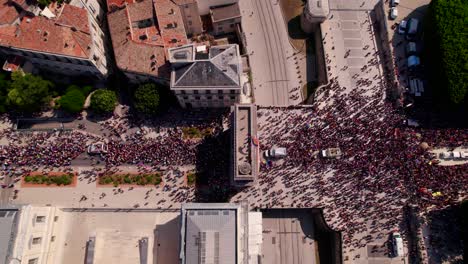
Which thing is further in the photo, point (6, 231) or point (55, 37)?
point (55, 37)

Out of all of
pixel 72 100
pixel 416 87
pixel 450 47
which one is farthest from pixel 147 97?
pixel 450 47

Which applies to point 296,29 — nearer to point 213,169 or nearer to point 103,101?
point 213,169

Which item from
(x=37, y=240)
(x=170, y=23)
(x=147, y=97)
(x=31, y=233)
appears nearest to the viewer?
(x=31, y=233)

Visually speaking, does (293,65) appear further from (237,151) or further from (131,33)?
(131,33)

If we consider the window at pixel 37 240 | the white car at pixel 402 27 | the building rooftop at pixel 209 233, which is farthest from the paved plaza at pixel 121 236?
the white car at pixel 402 27

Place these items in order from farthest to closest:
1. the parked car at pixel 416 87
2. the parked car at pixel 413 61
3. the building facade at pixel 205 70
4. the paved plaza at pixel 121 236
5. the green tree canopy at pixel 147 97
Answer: the parked car at pixel 413 61
the parked car at pixel 416 87
the green tree canopy at pixel 147 97
the building facade at pixel 205 70
the paved plaza at pixel 121 236

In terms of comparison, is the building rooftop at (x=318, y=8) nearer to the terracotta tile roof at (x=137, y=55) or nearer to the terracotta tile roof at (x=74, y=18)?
the terracotta tile roof at (x=137, y=55)

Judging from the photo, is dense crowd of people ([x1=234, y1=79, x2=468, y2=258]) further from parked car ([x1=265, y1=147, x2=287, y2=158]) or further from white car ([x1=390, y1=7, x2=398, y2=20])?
white car ([x1=390, y1=7, x2=398, y2=20])
